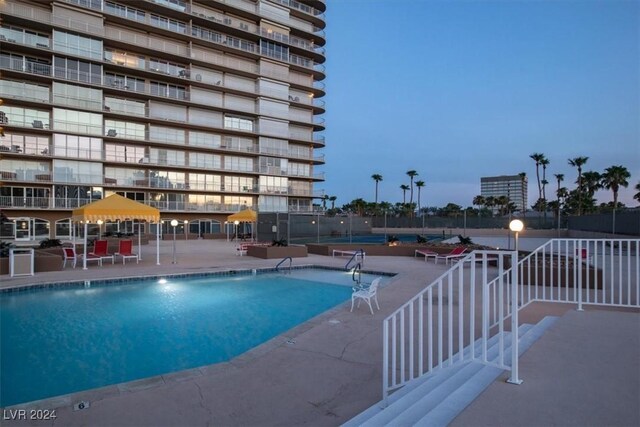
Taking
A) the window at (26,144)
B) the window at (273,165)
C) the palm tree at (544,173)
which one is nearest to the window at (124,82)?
the window at (26,144)

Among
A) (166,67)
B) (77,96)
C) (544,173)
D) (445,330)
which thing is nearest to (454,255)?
(445,330)

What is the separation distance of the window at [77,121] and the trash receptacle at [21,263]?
92.0 feet

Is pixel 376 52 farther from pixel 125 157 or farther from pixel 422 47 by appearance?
pixel 125 157

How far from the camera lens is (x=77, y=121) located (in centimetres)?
3591

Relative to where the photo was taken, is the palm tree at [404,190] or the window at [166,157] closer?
the window at [166,157]

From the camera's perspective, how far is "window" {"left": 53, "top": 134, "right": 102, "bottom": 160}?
3503cm

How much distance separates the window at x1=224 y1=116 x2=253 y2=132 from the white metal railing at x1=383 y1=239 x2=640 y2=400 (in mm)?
37729

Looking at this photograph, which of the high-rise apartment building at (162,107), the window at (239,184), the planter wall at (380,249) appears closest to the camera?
the planter wall at (380,249)

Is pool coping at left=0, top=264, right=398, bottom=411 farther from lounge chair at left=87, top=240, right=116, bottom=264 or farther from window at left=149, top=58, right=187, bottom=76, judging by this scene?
window at left=149, top=58, right=187, bottom=76

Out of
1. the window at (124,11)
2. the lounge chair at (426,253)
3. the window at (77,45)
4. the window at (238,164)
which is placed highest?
the window at (124,11)

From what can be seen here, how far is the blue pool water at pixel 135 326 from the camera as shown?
555 centimetres

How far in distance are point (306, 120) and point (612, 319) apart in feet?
160

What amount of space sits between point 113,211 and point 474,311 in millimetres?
Result: 13597

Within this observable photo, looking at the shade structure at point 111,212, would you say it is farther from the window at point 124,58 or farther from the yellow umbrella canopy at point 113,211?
the window at point 124,58
